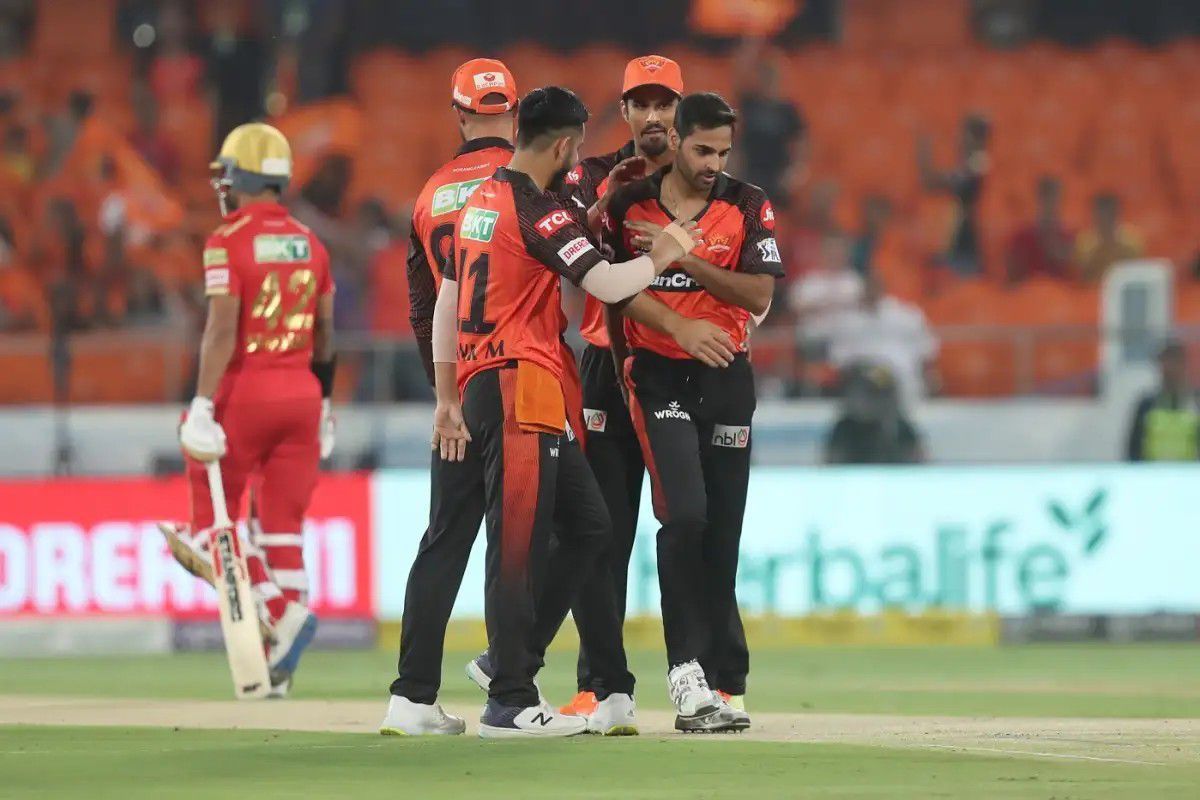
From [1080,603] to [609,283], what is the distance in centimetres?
735

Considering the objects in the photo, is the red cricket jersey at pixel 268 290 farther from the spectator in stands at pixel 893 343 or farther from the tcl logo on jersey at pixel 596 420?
the spectator in stands at pixel 893 343

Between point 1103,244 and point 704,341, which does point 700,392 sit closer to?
point 704,341

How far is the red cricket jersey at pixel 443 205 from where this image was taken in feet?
25.2

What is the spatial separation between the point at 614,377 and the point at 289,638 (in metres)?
2.52

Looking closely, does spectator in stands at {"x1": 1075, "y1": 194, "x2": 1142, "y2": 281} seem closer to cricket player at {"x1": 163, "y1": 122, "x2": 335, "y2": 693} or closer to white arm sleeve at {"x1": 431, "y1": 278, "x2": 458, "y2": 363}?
cricket player at {"x1": 163, "y1": 122, "x2": 335, "y2": 693}

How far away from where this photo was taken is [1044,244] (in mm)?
18203

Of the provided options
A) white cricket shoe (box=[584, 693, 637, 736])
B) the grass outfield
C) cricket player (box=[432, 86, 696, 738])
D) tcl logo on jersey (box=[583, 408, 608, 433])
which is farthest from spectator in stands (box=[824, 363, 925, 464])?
cricket player (box=[432, 86, 696, 738])

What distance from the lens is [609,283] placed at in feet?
22.5

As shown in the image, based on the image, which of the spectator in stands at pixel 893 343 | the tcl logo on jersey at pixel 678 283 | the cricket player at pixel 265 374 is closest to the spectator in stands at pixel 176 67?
the spectator in stands at pixel 893 343

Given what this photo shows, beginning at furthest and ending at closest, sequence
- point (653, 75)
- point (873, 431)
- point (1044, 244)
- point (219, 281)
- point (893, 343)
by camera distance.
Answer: point (1044, 244), point (893, 343), point (873, 431), point (219, 281), point (653, 75)

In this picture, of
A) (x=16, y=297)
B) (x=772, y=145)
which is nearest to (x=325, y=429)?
(x=16, y=297)

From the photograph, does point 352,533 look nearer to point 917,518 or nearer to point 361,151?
point 917,518

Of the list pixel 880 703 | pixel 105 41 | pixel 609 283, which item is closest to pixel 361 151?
pixel 105 41

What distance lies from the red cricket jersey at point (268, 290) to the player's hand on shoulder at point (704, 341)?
2713 mm
